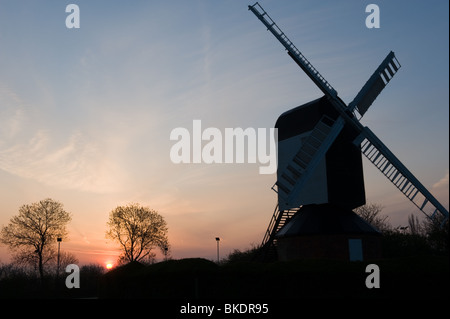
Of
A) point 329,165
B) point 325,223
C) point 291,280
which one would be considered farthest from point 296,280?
point 329,165

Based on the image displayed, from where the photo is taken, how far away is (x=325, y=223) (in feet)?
91.2

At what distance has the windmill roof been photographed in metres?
27.6

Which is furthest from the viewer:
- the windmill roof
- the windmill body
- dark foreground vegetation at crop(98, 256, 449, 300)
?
the windmill body

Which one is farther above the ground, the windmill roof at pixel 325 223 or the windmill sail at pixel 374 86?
the windmill sail at pixel 374 86

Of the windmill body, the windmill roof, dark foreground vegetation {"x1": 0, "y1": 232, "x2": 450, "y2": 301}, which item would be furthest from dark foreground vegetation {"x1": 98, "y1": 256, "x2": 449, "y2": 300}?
the windmill body

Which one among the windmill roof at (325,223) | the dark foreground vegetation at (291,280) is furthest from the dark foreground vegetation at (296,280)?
the windmill roof at (325,223)

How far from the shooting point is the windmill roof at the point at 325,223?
27.6 m

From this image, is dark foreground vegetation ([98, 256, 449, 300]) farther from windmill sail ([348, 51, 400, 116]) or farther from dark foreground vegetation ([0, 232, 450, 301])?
windmill sail ([348, 51, 400, 116])

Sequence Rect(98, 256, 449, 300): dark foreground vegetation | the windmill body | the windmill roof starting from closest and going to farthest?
1. Rect(98, 256, 449, 300): dark foreground vegetation
2. the windmill roof
3. the windmill body

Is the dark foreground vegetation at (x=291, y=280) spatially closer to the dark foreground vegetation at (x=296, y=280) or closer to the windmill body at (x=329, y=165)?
the dark foreground vegetation at (x=296, y=280)
